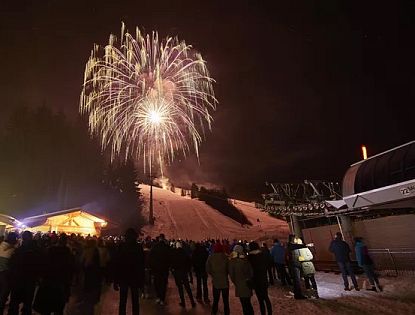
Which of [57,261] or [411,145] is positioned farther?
[411,145]

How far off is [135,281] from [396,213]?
14.8 m

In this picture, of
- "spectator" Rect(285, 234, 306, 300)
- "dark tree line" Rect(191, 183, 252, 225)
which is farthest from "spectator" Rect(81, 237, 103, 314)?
"dark tree line" Rect(191, 183, 252, 225)

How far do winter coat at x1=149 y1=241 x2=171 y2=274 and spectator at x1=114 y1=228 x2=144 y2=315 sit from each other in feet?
8.75

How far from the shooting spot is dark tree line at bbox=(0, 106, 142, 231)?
5053 cm

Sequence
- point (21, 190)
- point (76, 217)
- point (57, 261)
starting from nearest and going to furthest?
point (57, 261) < point (76, 217) < point (21, 190)

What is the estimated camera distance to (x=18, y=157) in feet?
178

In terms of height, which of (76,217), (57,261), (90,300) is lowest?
(90,300)

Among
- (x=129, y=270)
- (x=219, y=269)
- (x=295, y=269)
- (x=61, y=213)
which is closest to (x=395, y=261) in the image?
(x=295, y=269)

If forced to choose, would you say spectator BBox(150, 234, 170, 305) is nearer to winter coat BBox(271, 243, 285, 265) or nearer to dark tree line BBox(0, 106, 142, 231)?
winter coat BBox(271, 243, 285, 265)

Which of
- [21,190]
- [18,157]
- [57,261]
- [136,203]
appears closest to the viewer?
[57,261]

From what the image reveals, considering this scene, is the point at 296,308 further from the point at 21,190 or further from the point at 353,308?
the point at 21,190

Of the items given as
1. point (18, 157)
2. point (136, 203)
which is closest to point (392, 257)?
point (18, 157)

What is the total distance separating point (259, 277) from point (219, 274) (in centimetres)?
101

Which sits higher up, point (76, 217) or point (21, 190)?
point (21, 190)
